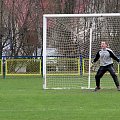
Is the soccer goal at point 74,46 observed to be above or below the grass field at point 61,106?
above

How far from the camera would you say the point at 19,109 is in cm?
1208

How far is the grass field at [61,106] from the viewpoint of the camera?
35.6ft

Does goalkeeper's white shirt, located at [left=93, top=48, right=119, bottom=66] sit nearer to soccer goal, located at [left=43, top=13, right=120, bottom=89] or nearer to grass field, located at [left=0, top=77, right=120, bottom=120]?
grass field, located at [left=0, top=77, right=120, bottom=120]

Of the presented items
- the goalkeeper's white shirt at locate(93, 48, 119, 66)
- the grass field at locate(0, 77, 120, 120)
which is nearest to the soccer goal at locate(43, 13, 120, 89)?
the goalkeeper's white shirt at locate(93, 48, 119, 66)

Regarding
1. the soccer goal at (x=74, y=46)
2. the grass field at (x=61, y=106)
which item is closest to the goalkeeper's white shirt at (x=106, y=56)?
the grass field at (x=61, y=106)

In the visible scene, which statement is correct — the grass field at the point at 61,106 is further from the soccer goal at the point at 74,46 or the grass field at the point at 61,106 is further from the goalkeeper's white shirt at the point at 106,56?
the soccer goal at the point at 74,46

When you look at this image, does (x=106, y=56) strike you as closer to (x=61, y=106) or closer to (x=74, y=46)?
(x=61, y=106)

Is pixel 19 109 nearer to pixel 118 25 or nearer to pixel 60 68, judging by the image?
pixel 118 25

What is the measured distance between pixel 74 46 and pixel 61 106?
9.72m

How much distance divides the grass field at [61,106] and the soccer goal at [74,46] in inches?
140

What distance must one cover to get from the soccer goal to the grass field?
3.56 meters

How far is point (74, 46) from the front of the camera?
72.7 feet

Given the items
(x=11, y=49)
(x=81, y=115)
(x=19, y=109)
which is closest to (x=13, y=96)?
(x=19, y=109)

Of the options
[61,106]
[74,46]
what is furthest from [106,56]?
[74,46]
